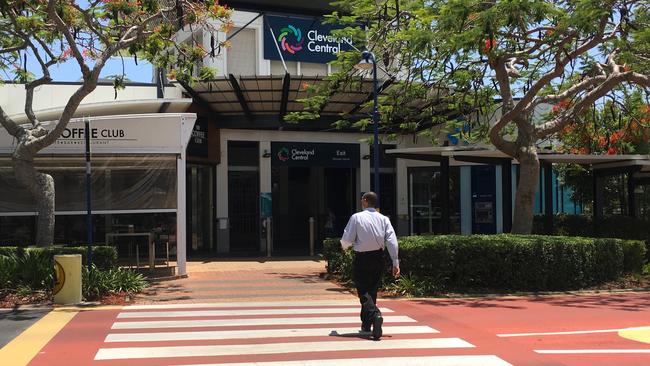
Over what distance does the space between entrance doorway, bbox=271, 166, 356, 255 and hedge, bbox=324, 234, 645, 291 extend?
38.3 ft

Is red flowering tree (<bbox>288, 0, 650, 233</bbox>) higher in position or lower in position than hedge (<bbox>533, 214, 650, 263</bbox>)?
higher

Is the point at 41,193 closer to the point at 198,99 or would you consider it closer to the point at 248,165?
the point at 198,99

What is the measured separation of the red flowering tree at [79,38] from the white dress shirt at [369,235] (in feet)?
22.5

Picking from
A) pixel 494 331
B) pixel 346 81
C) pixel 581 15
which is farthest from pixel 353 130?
pixel 494 331

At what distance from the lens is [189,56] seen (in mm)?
14656

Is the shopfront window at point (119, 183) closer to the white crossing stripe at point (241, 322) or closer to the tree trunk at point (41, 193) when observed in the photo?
the tree trunk at point (41, 193)

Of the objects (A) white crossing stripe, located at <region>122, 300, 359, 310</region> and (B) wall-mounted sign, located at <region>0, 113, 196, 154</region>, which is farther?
(B) wall-mounted sign, located at <region>0, 113, 196, 154</region>

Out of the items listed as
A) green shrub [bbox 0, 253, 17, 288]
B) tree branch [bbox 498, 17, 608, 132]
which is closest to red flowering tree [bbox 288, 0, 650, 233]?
tree branch [bbox 498, 17, 608, 132]

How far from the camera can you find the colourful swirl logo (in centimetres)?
2430

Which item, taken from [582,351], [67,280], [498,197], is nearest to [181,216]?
[67,280]

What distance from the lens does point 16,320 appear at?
32.4 ft

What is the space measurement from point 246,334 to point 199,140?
44.5 ft

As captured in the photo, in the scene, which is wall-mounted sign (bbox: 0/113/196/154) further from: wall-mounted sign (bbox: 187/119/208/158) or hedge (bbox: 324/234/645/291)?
hedge (bbox: 324/234/645/291)

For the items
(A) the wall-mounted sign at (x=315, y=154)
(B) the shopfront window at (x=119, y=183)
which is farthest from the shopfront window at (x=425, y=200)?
(B) the shopfront window at (x=119, y=183)
